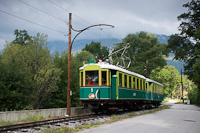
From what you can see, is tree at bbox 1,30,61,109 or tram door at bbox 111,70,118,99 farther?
tree at bbox 1,30,61,109

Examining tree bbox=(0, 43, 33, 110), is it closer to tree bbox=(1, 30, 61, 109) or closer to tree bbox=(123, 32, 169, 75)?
tree bbox=(1, 30, 61, 109)

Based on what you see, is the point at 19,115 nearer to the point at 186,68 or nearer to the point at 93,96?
the point at 93,96

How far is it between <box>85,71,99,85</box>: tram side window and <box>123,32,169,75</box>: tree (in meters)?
38.7

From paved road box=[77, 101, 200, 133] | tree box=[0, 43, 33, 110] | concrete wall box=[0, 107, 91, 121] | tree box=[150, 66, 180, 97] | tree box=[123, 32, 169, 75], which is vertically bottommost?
paved road box=[77, 101, 200, 133]

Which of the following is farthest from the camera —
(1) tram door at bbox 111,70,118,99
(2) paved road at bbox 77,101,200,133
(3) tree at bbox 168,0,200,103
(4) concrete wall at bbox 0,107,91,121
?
(3) tree at bbox 168,0,200,103

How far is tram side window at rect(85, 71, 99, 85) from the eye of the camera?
53.6ft

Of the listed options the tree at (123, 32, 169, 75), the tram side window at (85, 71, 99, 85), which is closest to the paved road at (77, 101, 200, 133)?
the tram side window at (85, 71, 99, 85)

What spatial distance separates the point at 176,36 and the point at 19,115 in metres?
24.8

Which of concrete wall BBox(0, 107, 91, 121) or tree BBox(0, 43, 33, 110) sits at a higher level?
tree BBox(0, 43, 33, 110)

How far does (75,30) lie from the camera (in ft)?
60.5

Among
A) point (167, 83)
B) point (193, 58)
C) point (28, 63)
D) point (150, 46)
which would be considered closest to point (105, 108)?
point (28, 63)

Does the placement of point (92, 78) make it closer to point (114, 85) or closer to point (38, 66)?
point (114, 85)

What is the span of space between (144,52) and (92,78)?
4322 cm

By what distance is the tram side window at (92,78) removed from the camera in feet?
53.6
